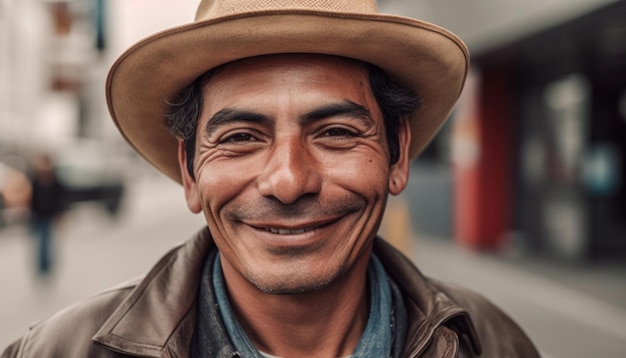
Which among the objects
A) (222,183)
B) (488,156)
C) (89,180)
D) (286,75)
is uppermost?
(286,75)

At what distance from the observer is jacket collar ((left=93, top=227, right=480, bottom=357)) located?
1.78 metres

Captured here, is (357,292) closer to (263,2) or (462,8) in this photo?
(263,2)

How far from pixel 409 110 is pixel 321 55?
403mm

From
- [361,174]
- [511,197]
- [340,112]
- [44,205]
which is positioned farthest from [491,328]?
[511,197]

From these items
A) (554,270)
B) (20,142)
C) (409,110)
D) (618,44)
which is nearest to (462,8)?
(618,44)

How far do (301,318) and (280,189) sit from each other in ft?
1.32

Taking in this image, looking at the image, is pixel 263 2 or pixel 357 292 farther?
pixel 357 292

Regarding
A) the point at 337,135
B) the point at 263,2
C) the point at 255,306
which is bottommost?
the point at 255,306

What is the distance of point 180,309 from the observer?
1.88 meters

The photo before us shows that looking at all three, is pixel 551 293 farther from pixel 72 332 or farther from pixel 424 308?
pixel 72 332

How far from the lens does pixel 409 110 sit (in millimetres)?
2160

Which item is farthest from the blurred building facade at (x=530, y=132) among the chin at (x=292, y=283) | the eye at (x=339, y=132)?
the chin at (x=292, y=283)

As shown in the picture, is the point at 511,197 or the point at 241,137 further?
the point at 511,197

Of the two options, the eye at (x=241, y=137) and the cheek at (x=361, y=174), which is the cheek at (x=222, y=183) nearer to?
the eye at (x=241, y=137)
